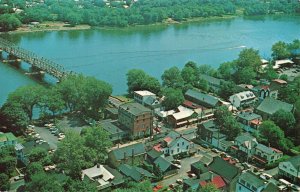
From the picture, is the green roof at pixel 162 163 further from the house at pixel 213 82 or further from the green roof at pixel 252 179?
the house at pixel 213 82

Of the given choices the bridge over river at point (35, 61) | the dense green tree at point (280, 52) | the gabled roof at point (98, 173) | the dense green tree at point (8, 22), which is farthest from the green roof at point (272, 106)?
the dense green tree at point (8, 22)

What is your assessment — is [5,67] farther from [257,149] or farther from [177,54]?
[257,149]

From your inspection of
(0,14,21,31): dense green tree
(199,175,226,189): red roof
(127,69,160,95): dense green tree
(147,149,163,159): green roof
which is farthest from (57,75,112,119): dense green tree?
(0,14,21,31): dense green tree

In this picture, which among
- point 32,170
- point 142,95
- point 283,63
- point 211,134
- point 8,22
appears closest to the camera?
point 32,170

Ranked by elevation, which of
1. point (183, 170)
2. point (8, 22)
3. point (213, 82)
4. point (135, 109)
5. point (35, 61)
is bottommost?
point (183, 170)

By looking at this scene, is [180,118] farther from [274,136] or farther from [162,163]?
[162,163]

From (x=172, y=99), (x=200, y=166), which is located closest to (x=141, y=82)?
(x=172, y=99)

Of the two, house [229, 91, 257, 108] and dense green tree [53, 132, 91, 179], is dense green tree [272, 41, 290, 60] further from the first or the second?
dense green tree [53, 132, 91, 179]
